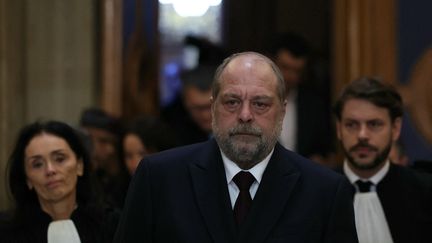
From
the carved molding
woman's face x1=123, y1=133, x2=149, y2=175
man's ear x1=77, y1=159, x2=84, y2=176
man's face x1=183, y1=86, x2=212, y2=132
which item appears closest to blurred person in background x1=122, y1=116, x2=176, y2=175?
woman's face x1=123, y1=133, x2=149, y2=175

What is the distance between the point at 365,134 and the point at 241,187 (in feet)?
4.45

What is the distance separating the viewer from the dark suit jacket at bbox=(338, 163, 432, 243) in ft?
14.6

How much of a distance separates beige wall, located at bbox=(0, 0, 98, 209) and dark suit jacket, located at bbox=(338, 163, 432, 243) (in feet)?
10.7

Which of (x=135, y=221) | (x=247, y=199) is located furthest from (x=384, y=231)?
(x=135, y=221)

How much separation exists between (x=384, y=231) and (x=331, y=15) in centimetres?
333

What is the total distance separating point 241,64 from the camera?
3453 millimetres

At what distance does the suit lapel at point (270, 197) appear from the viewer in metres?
3.33

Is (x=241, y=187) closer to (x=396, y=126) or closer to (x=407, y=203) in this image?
(x=407, y=203)

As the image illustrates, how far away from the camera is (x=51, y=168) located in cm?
448

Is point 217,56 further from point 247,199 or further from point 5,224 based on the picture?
point 247,199

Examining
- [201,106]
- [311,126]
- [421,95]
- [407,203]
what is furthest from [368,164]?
[421,95]

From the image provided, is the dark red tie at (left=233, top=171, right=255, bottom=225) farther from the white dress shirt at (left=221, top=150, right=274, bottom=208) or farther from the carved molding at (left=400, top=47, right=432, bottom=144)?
the carved molding at (left=400, top=47, right=432, bottom=144)

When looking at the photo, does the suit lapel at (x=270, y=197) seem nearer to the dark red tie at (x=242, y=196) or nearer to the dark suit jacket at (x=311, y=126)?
the dark red tie at (x=242, y=196)

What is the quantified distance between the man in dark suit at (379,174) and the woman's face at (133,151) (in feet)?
4.19
